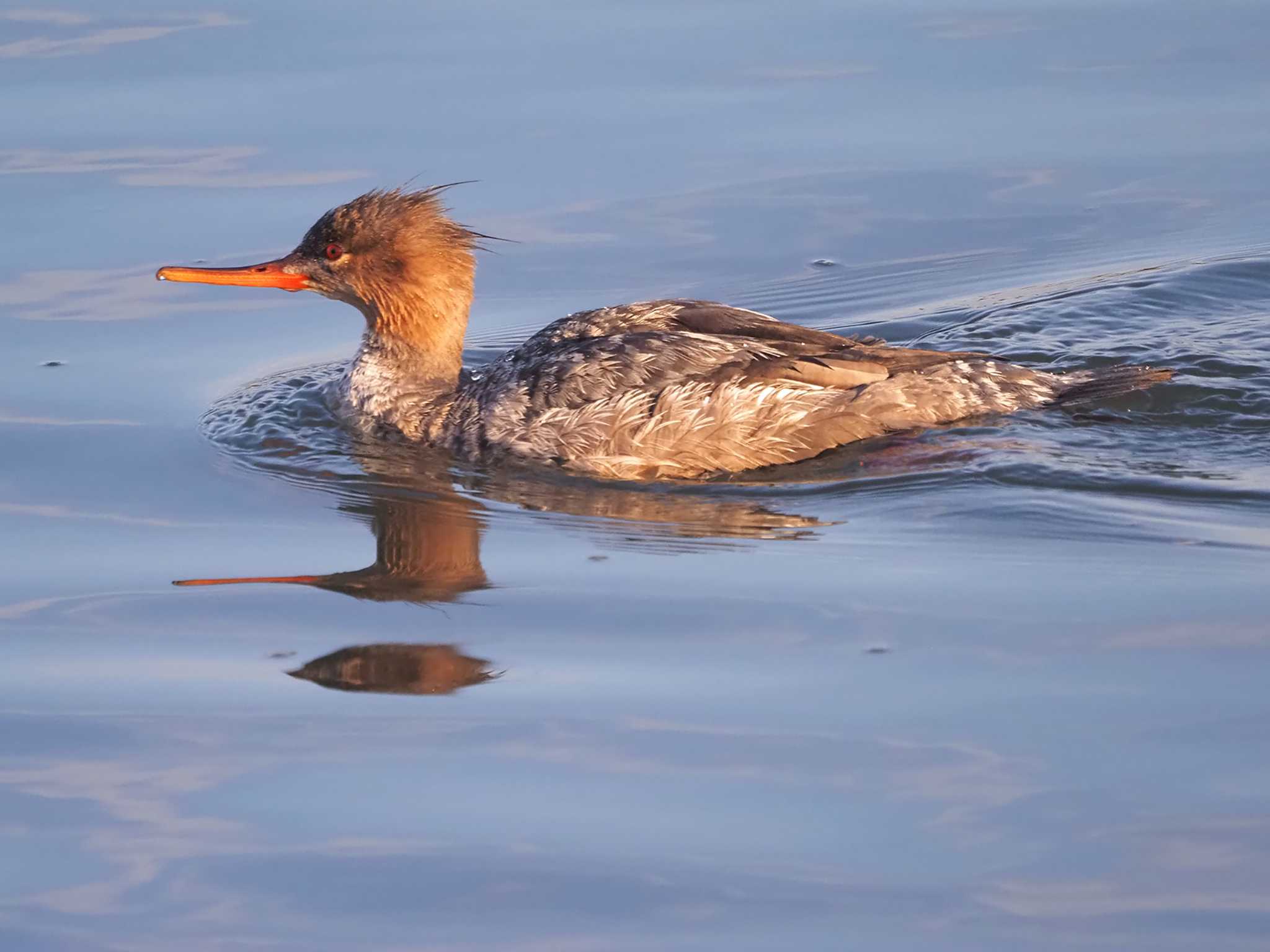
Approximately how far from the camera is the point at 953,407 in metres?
9.46

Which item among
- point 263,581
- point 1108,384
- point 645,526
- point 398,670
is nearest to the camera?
point 398,670

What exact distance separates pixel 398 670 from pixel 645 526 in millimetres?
1865

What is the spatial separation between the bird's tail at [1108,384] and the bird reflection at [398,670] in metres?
4.20

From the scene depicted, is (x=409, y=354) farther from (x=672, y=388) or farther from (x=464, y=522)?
(x=464, y=522)

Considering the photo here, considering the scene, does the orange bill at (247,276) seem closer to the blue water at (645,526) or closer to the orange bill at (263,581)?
the blue water at (645,526)

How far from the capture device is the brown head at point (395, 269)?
10.0 m

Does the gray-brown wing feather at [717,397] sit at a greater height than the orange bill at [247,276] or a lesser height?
lesser

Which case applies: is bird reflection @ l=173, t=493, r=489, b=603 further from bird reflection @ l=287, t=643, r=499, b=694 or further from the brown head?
the brown head

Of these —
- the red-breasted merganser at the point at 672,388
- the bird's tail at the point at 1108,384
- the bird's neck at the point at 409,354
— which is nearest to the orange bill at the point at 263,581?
the red-breasted merganser at the point at 672,388

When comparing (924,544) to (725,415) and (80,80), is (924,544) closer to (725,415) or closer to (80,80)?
(725,415)

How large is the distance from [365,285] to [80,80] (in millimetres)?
4470

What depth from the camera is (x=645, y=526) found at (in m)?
8.27

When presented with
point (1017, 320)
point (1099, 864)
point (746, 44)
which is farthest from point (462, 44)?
point (1099, 864)

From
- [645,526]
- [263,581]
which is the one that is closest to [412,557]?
[263,581]
